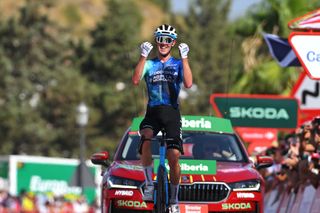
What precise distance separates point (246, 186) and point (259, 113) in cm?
994

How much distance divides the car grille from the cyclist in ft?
2.45

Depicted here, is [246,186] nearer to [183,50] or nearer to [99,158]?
[99,158]

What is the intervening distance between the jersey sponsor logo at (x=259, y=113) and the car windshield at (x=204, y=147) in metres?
8.16

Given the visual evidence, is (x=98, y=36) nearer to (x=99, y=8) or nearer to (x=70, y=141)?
(x=70, y=141)

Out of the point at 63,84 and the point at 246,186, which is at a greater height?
the point at 63,84

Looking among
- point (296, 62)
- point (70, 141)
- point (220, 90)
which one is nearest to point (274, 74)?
point (296, 62)

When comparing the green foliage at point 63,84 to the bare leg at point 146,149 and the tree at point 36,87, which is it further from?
the bare leg at point 146,149

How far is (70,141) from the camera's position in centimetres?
7531

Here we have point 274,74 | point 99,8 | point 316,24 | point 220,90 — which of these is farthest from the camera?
point 99,8

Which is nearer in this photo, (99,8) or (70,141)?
(70,141)

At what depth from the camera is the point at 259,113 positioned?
23.6 m

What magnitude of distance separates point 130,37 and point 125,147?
64.2 m

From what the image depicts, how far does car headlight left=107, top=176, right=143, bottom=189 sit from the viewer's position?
13.6 meters

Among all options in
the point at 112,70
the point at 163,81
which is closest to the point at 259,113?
the point at 163,81
